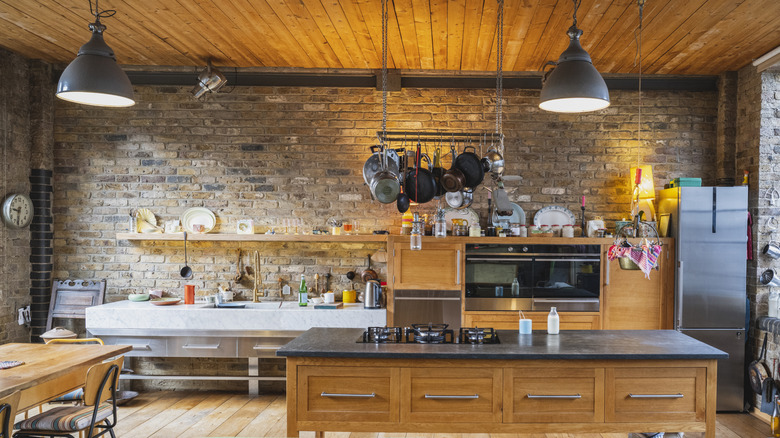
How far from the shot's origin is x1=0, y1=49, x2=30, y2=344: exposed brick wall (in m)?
5.18

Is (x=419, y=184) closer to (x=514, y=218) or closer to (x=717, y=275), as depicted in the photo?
(x=514, y=218)

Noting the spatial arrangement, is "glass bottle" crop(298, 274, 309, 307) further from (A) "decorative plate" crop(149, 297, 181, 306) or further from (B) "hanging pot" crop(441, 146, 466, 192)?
(B) "hanging pot" crop(441, 146, 466, 192)

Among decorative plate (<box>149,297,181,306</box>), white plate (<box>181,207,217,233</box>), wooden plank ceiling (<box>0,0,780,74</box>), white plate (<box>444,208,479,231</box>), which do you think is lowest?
decorative plate (<box>149,297,181,306</box>)

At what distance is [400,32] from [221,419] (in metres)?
3.82

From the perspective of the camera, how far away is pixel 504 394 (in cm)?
314

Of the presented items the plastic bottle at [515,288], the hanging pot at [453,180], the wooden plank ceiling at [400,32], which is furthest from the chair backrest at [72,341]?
the plastic bottle at [515,288]

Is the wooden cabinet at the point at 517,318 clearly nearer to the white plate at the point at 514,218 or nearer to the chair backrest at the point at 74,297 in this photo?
the white plate at the point at 514,218

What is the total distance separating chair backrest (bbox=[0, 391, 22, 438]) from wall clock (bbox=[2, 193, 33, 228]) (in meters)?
3.13

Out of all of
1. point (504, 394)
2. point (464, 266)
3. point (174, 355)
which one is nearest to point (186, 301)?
point (174, 355)

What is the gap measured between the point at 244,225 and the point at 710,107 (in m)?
5.24

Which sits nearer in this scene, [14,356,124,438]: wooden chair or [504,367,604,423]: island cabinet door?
[504,367,604,423]: island cabinet door

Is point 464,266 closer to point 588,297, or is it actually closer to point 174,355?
point 588,297

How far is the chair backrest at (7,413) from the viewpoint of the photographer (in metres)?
2.69

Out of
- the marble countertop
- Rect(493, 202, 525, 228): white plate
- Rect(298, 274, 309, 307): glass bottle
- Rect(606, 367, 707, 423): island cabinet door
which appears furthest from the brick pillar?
Rect(606, 367, 707, 423): island cabinet door
